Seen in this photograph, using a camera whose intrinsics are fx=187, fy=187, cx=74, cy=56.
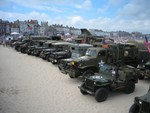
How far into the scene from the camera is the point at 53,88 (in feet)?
32.6

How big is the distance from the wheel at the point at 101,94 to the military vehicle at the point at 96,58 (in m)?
2.45

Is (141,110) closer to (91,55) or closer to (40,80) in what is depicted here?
(91,55)

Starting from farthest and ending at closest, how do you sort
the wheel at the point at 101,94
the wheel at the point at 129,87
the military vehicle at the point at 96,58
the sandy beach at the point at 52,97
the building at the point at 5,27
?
1. the building at the point at 5,27
2. the military vehicle at the point at 96,58
3. the wheel at the point at 129,87
4. the wheel at the point at 101,94
5. the sandy beach at the point at 52,97

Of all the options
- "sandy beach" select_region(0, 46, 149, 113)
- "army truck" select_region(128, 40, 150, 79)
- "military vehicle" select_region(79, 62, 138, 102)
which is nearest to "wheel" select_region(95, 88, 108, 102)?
"military vehicle" select_region(79, 62, 138, 102)

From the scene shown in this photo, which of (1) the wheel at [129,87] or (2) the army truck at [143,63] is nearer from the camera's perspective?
(1) the wheel at [129,87]

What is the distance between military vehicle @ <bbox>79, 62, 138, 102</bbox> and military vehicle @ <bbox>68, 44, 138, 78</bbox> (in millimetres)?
1669

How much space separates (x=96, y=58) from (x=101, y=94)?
360cm

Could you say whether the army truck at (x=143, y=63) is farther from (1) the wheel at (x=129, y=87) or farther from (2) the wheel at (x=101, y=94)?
(2) the wheel at (x=101, y=94)

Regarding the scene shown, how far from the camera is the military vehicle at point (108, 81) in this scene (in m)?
8.00

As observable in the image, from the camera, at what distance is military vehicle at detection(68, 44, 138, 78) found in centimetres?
1078

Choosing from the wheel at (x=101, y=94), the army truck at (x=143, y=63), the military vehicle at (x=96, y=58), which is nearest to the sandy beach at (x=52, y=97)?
the wheel at (x=101, y=94)

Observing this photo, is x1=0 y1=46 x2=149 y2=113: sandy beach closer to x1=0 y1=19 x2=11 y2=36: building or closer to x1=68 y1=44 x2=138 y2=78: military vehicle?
x1=68 y1=44 x2=138 y2=78: military vehicle

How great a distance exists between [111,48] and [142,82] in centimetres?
287

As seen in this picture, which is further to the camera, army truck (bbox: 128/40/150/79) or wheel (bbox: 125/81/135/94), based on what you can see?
army truck (bbox: 128/40/150/79)
